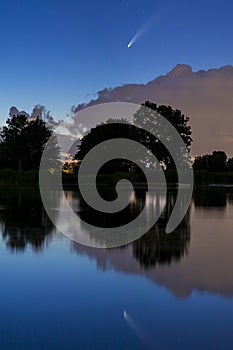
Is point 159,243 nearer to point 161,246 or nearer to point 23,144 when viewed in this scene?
point 161,246

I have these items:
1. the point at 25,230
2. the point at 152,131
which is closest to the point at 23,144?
the point at 152,131

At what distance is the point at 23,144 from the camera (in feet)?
250

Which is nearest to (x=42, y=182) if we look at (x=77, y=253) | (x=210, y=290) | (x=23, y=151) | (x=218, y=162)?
(x=23, y=151)

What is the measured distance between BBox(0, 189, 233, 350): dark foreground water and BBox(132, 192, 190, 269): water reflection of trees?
0.02 meters


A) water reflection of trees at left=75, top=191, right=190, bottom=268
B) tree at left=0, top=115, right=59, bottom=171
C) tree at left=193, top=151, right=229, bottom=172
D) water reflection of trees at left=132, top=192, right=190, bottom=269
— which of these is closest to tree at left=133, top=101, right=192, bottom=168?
tree at left=0, top=115, right=59, bottom=171

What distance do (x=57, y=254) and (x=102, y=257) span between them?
1.01 meters

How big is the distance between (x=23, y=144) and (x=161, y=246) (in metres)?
69.6

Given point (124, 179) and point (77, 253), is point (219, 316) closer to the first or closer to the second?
point (77, 253)

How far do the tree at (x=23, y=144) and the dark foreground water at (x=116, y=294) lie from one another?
67155mm

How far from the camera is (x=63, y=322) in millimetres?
4816

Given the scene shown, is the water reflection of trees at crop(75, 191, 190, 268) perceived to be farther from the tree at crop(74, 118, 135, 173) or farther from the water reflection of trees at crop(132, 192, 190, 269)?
the tree at crop(74, 118, 135, 173)

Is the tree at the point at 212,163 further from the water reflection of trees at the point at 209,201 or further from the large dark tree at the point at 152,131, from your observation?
the water reflection of trees at the point at 209,201

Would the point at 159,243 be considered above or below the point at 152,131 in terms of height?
below

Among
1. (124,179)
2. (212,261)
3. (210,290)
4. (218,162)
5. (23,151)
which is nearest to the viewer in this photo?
(210,290)
